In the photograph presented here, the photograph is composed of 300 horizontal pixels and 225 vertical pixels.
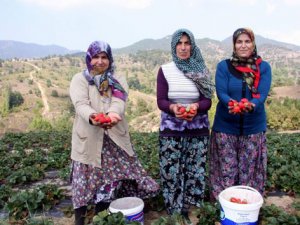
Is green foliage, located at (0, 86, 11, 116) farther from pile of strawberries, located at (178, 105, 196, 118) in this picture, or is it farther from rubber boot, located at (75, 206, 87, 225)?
pile of strawberries, located at (178, 105, 196, 118)

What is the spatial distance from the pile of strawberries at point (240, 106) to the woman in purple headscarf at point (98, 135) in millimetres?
1002

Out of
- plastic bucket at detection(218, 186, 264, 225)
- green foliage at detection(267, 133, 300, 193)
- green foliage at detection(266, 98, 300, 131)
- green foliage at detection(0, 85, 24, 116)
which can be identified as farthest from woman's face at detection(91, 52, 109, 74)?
green foliage at detection(0, 85, 24, 116)

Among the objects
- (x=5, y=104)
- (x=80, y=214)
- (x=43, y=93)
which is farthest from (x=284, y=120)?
(x=43, y=93)

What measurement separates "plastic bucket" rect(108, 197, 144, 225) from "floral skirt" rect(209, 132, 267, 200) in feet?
3.15

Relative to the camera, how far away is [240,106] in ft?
10.4

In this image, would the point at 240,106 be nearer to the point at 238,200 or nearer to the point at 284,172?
the point at 238,200

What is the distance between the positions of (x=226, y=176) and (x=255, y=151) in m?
0.41

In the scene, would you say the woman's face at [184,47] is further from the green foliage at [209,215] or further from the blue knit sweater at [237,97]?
the green foliage at [209,215]

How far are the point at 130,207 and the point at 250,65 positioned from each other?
1817mm

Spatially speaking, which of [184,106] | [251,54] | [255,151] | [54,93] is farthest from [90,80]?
[54,93]

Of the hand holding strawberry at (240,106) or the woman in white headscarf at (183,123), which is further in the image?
the woman in white headscarf at (183,123)

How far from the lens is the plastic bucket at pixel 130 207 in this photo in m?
3.12

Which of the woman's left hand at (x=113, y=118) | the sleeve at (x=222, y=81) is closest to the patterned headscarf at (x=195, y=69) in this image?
the sleeve at (x=222, y=81)

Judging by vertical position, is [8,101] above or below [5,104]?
above
